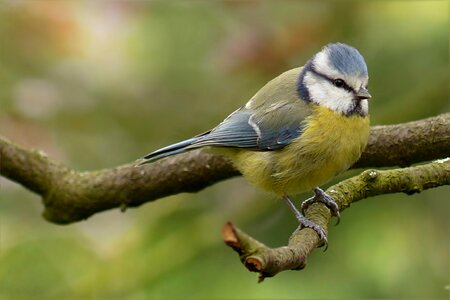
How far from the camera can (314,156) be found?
81.0 inches

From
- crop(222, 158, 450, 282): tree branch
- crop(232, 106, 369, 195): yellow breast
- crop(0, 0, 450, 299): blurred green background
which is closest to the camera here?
crop(222, 158, 450, 282): tree branch

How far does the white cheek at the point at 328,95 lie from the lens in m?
2.09

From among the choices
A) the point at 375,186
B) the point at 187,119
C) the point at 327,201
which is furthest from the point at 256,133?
the point at 187,119

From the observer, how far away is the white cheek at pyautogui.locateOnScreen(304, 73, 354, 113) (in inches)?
82.4

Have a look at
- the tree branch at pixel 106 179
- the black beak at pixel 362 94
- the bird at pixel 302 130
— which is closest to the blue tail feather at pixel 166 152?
the bird at pixel 302 130

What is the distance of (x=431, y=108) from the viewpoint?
104 inches

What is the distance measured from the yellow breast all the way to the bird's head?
0.11 ft

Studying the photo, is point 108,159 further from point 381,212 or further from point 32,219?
point 381,212

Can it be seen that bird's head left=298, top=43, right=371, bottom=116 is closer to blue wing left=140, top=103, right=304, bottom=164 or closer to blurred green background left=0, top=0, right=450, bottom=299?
blue wing left=140, top=103, right=304, bottom=164

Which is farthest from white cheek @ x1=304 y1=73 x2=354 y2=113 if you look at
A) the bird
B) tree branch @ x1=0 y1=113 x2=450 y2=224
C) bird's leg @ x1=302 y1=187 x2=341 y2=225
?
bird's leg @ x1=302 y1=187 x2=341 y2=225

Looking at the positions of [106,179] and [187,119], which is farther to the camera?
[187,119]

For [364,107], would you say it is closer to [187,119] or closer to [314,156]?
[314,156]

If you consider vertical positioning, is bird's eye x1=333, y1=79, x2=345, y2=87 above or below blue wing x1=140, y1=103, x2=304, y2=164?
above

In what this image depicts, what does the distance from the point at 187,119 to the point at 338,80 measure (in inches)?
42.2
